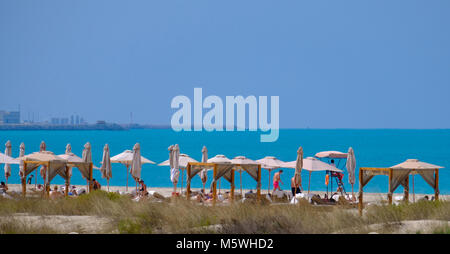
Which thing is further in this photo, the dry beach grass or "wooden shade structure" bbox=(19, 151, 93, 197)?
"wooden shade structure" bbox=(19, 151, 93, 197)

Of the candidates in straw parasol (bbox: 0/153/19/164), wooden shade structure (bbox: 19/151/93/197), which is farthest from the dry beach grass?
straw parasol (bbox: 0/153/19/164)

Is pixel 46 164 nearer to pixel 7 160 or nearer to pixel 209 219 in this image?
pixel 7 160

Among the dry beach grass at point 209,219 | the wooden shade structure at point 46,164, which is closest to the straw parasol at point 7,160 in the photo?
the wooden shade structure at point 46,164

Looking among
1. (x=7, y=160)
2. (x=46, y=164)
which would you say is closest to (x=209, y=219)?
(x=46, y=164)

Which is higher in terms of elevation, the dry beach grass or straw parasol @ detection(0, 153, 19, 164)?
straw parasol @ detection(0, 153, 19, 164)

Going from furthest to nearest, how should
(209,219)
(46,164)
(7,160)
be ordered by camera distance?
(7,160)
(46,164)
(209,219)

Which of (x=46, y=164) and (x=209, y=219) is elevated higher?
(x=46, y=164)

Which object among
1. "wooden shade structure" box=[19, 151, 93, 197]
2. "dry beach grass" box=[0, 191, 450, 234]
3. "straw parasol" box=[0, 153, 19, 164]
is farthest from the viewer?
"straw parasol" box=[0, 153, 19, 164]

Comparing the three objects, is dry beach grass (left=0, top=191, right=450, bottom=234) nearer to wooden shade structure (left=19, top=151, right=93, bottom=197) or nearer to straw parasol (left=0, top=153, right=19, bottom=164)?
wooden shade structure (left=19, top=151, right=93, bottom=197)

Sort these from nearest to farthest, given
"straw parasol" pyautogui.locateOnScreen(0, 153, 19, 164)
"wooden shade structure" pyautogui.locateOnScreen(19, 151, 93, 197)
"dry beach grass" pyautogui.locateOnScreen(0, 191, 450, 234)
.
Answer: "dry beach grass" pyautogui.locateOnScreen(0, 191, 450, 234), "wooden shade structure" pyautogui.locateOnScreen(19, 151, 93, 197), "straw parasol" pyautogui.locateOnScreen(0, 153, 19, 164)

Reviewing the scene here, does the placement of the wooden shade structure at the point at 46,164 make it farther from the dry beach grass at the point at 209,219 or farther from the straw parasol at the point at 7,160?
the dry beach grass at the point at 209,219
